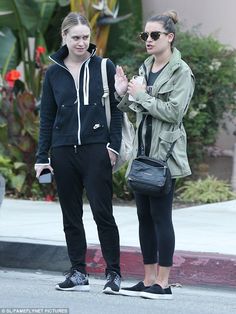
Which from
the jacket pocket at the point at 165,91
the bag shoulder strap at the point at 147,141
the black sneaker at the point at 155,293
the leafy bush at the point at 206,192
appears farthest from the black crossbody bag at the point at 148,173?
the leafy bush at the point at 206,192

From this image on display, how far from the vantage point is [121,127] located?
665 cm

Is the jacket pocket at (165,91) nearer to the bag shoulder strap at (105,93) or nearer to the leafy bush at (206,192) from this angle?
the bag shoulder strap at (105,93)

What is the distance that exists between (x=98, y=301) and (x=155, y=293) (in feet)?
1.29

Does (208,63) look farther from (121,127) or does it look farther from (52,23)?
(121,127)

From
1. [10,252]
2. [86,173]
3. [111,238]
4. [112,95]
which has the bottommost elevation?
[10,252]

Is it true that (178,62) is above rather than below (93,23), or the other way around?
above

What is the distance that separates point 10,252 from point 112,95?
7.59 ft

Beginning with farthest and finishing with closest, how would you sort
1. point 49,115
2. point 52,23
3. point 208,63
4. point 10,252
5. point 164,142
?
point 52,23
point 208,63
point 10,252
point 49,115
point 164,142

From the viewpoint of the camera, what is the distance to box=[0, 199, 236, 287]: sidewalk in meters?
7.50

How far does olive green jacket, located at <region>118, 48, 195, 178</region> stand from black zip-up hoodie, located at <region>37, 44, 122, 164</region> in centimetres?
28

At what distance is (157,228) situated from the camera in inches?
249

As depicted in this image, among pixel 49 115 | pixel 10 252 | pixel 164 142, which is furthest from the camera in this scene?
pixel 10 252

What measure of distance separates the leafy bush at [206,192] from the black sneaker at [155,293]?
4825 mm

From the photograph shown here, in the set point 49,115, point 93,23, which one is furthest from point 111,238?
point 93,23
